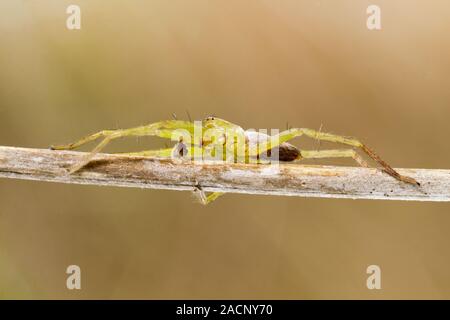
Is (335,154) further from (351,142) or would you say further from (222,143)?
(222,143)

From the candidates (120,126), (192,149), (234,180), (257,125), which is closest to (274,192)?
(234,180)

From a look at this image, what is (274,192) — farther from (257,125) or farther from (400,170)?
(257,125)

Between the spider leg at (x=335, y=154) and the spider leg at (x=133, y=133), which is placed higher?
the spider leg at (x=133, y=133)

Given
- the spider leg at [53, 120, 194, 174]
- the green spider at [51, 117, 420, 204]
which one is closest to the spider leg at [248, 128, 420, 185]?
the green spider at [51, 117, 420, 204]

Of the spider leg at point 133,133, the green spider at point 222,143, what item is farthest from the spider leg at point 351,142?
the spider leg at point 133,133

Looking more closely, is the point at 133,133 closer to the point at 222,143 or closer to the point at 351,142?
the point at 222,143

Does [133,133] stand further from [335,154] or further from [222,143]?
[335,154]

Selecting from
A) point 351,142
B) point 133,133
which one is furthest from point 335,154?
point 133,133

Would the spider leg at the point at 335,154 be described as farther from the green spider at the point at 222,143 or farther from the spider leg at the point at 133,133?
the spider leg at the point at 133,133

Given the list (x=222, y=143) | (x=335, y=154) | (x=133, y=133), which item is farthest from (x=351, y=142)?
(x=133, y=133)
